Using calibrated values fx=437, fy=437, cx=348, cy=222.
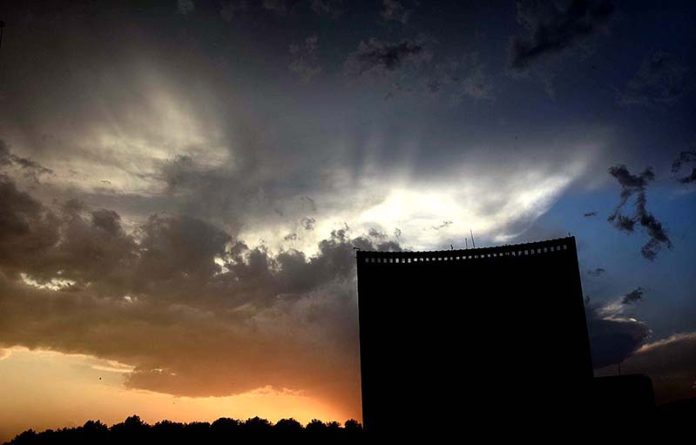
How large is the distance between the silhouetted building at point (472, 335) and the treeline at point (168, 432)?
13.5 m

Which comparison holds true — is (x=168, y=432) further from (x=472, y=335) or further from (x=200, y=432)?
(x=472, y=335)

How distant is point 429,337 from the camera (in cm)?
1922

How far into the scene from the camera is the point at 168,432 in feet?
93.4

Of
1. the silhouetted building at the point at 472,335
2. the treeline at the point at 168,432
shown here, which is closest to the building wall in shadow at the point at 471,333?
the silhouetted building at the point at 472,335

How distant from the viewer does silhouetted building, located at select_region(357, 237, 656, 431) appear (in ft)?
59.3

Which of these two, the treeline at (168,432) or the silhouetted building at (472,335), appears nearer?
the silhouetted building at (472,335)

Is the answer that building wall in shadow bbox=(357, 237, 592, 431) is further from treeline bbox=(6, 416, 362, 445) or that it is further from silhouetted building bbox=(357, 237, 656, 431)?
treeline bbox=(6, 416, 362, 445)

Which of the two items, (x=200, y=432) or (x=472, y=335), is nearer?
(x=472, y=335)

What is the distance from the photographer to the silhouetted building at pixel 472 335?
18078 millimetres

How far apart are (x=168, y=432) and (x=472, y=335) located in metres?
21.4

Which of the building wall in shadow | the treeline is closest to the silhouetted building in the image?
the building wall in shadow

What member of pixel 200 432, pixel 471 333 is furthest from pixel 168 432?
pixel 471 333

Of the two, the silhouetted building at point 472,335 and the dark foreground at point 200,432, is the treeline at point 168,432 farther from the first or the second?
the silhouetted building at point 472,335

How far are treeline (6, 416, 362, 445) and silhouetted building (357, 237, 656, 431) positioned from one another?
13.5 m
